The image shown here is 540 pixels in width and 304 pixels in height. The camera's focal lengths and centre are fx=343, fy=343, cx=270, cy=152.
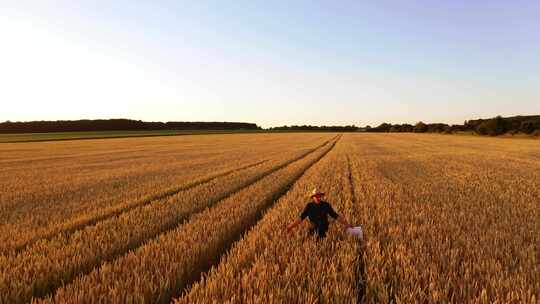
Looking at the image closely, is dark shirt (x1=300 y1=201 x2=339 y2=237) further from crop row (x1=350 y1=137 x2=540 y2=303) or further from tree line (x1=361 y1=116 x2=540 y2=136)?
tree line (x1=361 y1=116 x2=540 y2=136)

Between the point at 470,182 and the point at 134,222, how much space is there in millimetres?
12568

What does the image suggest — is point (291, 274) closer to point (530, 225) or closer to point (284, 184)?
point (530, 225)

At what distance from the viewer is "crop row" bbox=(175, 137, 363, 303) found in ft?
11.9

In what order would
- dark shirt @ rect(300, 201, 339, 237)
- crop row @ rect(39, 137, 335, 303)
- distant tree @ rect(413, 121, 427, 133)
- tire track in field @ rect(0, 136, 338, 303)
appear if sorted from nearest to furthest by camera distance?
crop row @ rect(39, 137, 335, 303), tire track in field @ rect(0, 136, 338, 303), dark shirt @ rect(300, 201, 339, 237), distant tree @ rect(413, 121, 427, 133)

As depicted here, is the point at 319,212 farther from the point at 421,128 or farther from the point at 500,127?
the point at 421,128

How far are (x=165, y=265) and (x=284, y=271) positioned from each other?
1637 mm

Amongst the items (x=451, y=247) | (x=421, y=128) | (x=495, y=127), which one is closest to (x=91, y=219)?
(x=451, y=247)

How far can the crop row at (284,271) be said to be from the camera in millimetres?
3633

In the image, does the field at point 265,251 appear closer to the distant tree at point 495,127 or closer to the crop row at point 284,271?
the crop row at point 284,271

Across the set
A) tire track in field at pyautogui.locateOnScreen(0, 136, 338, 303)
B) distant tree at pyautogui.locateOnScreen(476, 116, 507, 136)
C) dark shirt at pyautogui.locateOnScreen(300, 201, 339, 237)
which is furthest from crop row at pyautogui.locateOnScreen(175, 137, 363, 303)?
distant tree at pyautogui.locateOnScreen(476, 116, 507, 136)

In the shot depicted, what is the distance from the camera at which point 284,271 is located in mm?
4395

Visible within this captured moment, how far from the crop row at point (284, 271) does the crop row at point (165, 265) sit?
1.07ft

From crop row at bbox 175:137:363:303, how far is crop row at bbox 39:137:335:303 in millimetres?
328

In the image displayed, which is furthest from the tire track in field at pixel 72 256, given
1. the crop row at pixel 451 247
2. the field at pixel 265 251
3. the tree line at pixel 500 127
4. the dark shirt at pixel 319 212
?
the tree line at pixel 500 127
